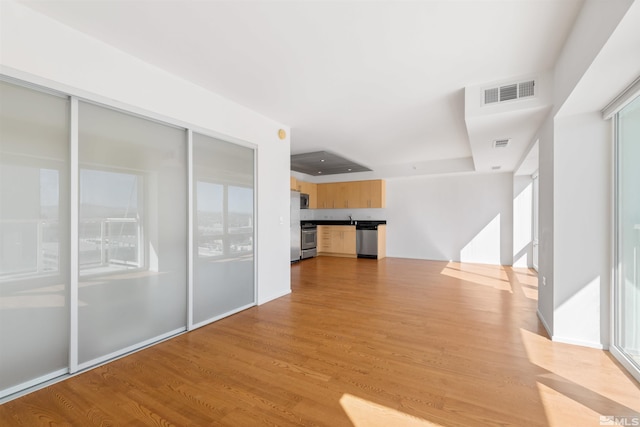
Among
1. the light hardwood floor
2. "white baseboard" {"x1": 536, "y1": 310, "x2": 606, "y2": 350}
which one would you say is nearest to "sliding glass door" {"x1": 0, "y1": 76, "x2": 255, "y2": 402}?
the light hardwood floor

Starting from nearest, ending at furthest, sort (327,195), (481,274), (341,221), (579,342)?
1. (579,342)
2. (481,274)
3. (341,221)
4. (327,195)

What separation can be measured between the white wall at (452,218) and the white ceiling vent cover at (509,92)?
15.2ft

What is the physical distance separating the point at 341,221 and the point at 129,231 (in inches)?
238

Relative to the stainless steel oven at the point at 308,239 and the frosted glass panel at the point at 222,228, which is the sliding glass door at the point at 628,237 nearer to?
the frosted glass panel at the point at 222,228

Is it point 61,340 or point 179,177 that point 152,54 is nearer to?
point 179,177

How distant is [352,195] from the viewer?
830cm

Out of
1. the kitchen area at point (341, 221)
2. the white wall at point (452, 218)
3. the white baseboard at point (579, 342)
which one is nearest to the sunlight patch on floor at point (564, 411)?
the white baseboard at point (579, 342)

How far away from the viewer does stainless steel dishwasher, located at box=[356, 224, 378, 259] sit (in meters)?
7.72

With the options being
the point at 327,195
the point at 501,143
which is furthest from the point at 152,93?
the point at 327,195

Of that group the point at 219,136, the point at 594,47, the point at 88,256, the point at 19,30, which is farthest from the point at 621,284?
the point at 19,30

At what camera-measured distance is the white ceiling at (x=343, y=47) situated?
186 centimetres

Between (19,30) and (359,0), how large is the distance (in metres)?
2.17

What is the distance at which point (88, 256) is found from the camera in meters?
2.17

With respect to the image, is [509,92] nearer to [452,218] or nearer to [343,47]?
[343,47]
